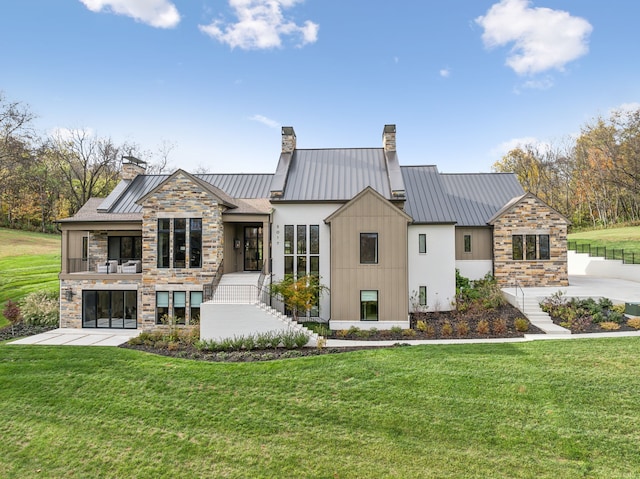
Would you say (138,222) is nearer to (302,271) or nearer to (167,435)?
(302,271)

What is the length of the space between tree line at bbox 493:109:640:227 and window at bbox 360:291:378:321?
35.2 meters

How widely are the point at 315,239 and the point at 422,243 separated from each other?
5816mm

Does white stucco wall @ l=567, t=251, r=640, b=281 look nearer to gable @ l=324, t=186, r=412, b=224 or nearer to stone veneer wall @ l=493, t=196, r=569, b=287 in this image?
stone veneer wall @ l=493, t=196, r=569, b=287

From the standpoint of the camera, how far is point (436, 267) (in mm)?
17391

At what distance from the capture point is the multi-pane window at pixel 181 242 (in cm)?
1513

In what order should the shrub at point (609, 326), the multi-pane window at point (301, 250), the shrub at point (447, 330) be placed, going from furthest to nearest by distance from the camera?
the multi-pane window at point (301, 250) → the shrub at point (447, 330) → the shrub at point (609, 326)

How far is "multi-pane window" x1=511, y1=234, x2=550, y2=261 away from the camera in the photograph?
18938mm

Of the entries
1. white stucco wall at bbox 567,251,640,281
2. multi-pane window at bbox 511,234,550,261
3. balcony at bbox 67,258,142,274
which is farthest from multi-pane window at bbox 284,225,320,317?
white stucco wall at bbox 567,251,640,281

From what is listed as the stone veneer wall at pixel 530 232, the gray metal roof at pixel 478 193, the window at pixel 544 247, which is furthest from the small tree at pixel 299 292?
the window at pixel 544 247

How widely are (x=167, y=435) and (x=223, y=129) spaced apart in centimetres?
1799

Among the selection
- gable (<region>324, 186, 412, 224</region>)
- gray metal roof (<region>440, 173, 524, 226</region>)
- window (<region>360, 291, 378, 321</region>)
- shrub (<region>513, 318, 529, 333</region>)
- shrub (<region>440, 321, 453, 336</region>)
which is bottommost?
shrub (<region>440, 321, 453, 336</region>)

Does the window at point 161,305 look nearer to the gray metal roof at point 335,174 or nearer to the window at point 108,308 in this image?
the window at point 108,308

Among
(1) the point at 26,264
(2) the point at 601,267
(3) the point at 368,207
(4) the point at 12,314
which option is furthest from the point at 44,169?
(2) the point at 601,267

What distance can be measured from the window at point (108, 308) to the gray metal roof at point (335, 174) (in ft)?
29.0
